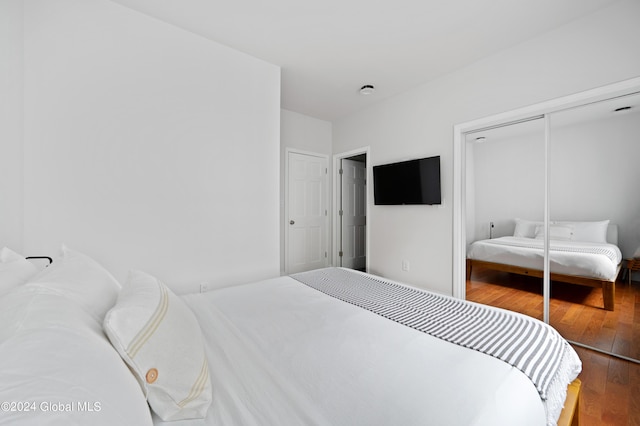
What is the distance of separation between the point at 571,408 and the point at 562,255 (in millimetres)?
1635

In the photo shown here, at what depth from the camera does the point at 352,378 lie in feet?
2.85

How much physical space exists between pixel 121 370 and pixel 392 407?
0.71 metres

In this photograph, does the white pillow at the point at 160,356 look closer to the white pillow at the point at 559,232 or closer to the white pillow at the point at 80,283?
the white pillow at the point at 80,283

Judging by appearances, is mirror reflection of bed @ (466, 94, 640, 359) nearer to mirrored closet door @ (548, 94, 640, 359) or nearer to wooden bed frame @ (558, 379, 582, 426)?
mirrored closet door @ (548, 94, 640, 359)

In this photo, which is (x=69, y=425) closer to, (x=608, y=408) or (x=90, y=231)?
(x=90, y=231)

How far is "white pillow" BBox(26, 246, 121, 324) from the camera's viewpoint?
31.2 inches

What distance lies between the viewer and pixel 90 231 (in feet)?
6.25

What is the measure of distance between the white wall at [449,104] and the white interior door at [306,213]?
2.06 feet

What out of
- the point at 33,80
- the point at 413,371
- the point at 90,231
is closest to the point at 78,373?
the point at 413,371

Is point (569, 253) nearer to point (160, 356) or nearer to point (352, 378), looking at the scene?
point (352, 378)

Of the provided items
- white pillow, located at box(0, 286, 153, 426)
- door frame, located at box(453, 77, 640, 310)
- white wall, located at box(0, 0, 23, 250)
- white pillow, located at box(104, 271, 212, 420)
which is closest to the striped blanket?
white pillow, located at box(104, 271, 212, 420)

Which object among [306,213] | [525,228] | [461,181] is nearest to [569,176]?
[525,228]

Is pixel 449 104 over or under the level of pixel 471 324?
over

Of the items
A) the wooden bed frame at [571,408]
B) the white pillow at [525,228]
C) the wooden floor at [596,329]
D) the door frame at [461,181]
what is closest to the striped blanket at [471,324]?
the wooden bed frame at [571,408]
